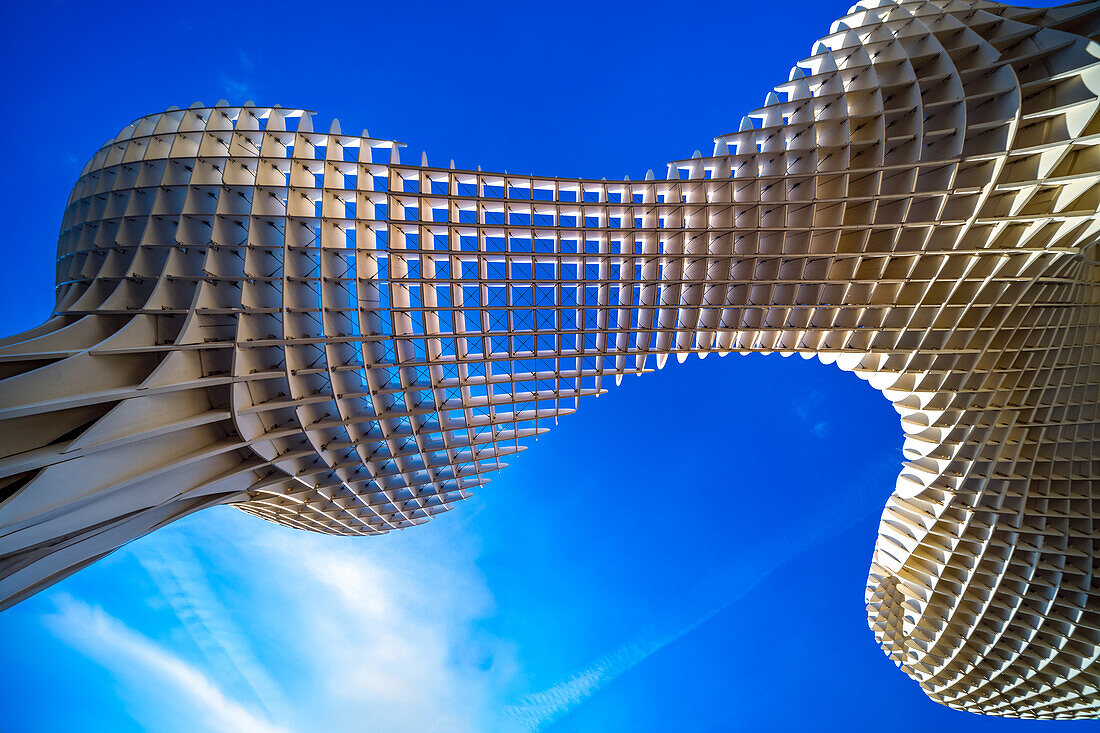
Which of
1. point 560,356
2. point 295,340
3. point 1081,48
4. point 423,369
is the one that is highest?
point 295,340

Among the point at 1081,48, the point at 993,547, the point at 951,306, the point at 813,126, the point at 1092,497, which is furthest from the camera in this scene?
the point at 993,547

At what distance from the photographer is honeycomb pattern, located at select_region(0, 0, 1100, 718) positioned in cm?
1480

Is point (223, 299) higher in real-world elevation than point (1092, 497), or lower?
higher

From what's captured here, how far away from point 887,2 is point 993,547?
77.1 feet

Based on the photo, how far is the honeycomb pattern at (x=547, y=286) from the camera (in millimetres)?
14805

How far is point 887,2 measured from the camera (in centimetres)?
1847

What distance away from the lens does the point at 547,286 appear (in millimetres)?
17500

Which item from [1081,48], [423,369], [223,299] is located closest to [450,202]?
[423,369]

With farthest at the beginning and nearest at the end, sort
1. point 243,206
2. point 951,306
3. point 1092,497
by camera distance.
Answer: point 1092,497
point 951,306
point 243,206

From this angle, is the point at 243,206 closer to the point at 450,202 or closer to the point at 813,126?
the point at 450,202

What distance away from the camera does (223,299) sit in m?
15.6

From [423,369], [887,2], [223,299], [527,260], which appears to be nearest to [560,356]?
[527,260]

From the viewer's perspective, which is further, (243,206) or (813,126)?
(813,126)

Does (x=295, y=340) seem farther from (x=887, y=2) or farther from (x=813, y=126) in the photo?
(x=887, y=2)
